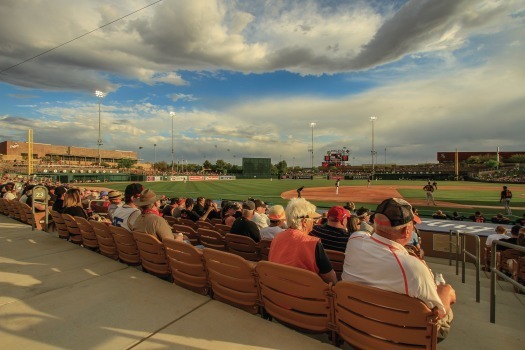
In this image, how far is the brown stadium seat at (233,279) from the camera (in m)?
3.03

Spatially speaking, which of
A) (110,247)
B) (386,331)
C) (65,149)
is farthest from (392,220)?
(65,149)

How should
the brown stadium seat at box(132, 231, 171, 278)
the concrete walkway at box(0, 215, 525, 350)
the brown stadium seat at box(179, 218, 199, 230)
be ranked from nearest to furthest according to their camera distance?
the concrete walkway at box(0, 215, 525, 350)
the brown stadium seat at box(132, 231, 171, 278)
the brown stadium seat at box(179, 218, 199, 230)

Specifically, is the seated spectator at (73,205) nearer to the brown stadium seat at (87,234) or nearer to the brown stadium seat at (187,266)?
the brown stadium seat at (87,234)

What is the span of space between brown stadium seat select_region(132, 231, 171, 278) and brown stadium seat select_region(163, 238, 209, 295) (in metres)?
0.14

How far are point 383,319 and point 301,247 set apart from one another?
0.95 meters

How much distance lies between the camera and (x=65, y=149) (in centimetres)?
11806

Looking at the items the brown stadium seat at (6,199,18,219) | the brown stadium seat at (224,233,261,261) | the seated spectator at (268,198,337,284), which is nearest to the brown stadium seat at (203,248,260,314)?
the seated spectator at (268,198,337,284)

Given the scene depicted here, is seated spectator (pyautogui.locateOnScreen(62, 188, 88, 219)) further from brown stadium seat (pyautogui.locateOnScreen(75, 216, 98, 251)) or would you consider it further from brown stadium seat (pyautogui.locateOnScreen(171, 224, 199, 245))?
brown stadium seat (pyautogui.locateOnScreen(171, 224, 199, 245))

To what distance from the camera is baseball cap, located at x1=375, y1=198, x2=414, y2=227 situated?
2373 mm

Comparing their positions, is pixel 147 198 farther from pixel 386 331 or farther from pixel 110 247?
pixel 386 331

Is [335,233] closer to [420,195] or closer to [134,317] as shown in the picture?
[134,317]

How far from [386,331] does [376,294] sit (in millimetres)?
329

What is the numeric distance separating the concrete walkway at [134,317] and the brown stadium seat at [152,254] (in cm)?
15

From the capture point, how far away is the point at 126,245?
15.6 ft
